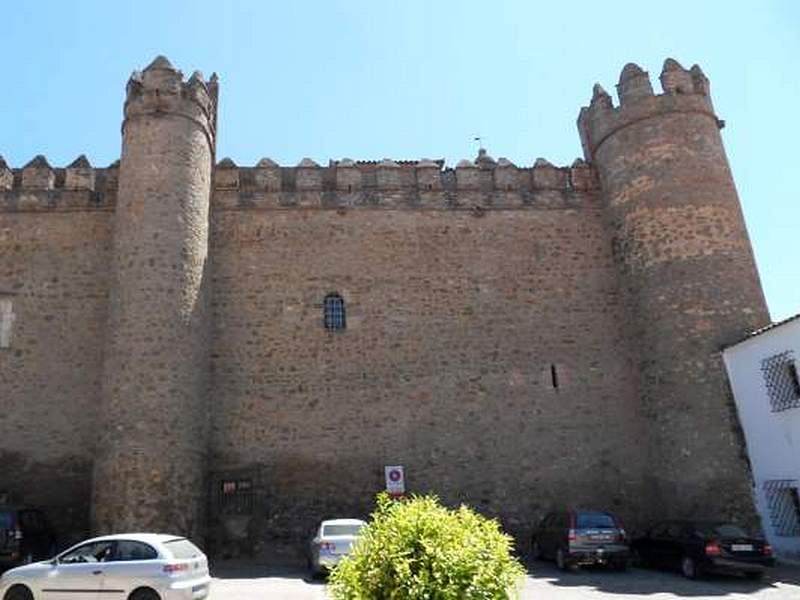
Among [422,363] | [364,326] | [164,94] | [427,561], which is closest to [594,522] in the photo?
[422,363]

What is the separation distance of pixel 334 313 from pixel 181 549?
8.64 m

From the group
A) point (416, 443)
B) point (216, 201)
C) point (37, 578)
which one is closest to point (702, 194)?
point (416, 443)

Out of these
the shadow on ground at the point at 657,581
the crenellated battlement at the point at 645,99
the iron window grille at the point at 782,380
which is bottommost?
the shadow on ground at the point at 657,581

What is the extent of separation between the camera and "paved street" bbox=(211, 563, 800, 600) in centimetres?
1049

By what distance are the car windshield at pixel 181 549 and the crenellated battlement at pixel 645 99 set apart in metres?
14.9

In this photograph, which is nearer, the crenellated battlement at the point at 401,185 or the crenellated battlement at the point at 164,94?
the crenellated battlement at the point at 164,94

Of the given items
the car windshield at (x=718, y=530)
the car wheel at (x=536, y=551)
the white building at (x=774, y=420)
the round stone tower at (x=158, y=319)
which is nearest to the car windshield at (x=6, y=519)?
the round stone tower at (x=158, y=319)

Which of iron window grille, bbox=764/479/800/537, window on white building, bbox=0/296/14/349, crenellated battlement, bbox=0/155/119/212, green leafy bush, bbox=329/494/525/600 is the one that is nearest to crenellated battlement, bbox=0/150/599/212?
crenellated battlement, bbox=0/155/119/212

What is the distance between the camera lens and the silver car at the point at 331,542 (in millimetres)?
12398

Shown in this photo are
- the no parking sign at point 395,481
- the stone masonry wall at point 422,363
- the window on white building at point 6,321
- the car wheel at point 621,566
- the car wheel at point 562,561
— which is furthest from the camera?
the window on white building at point 6,321

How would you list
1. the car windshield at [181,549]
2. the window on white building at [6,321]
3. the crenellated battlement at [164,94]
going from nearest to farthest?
the car windshield at [181,549] < the window on white building at [6,321] < the crenellated battlement at [164,94]

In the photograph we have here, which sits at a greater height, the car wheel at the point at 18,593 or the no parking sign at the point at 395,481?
the no parking sign at the point at 395,481

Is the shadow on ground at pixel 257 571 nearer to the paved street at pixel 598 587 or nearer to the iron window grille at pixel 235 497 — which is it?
the paved street at pixel 598 587

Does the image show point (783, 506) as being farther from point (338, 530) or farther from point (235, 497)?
point (235, 497)
